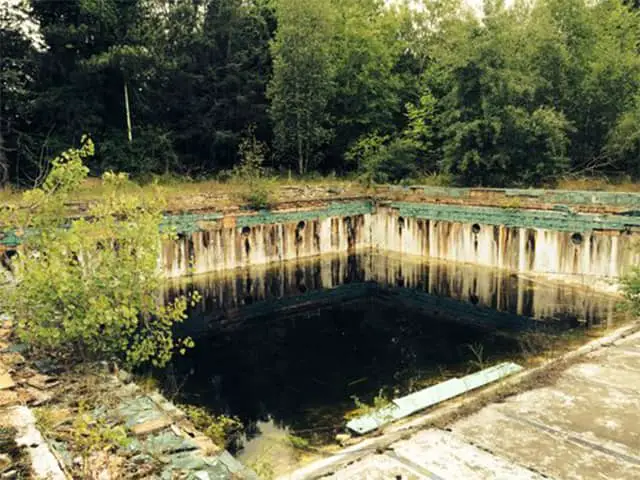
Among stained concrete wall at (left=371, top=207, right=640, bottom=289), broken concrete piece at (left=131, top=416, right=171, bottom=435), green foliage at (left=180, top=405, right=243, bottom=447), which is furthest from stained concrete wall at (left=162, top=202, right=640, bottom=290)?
broken concrete piece at (left=131, top=416, right=171, bottom=435)

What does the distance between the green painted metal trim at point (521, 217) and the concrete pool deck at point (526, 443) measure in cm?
1015

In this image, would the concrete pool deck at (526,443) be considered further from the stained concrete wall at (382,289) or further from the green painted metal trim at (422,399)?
the stained concrete wall at (382,289)

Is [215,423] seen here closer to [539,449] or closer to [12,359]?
[12,359]

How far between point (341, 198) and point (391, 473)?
718 inches

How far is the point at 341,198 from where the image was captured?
2323 cm

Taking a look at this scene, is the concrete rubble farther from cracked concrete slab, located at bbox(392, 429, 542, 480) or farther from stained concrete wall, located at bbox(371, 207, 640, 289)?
stained concrete wall, located at bbox(371, 207, 640, 289)

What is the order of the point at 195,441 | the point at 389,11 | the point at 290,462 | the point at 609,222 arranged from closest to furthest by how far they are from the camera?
the point at 195,441
the point at 290,462
the point at 609,222
the point at 389,11

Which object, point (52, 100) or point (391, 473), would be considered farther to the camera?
point (52, 100)

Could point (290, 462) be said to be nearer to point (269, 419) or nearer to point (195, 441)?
point (269, 419)

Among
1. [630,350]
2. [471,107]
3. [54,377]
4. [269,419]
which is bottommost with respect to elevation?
[269,419]

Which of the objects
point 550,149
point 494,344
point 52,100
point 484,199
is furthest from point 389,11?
point 494,344

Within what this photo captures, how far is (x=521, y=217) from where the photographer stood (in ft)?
61.6

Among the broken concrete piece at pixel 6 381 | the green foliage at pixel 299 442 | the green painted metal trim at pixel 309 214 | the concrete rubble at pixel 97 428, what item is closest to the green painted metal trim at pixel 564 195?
the green painted metal trim at pixel 309 214

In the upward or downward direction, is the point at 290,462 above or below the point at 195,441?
below
